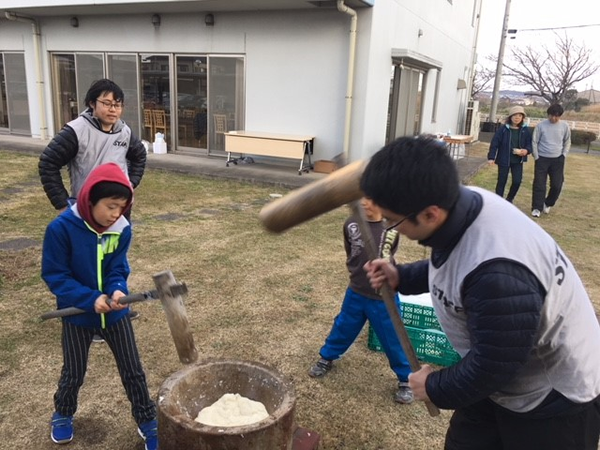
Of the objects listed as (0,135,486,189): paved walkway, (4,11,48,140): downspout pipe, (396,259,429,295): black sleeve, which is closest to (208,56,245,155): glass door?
(0,135,486,189): paved walkway

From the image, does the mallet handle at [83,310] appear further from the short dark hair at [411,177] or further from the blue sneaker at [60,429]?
the short dark hair at [411,177]

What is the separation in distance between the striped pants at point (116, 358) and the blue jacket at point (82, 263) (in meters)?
0.07

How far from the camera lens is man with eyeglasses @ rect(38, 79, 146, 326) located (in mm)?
3398

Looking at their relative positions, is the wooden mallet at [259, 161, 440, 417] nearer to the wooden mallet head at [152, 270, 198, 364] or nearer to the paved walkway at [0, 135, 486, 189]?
the wooden mallet head at [152, 270, 198, 364]

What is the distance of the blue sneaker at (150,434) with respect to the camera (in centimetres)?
258

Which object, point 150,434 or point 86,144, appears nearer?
point 150,434

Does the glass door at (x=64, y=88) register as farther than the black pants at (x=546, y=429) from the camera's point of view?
Yes

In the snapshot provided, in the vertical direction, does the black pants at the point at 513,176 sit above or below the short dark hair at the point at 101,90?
below

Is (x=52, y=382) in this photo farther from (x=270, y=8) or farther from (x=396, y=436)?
(x=270, y=8)

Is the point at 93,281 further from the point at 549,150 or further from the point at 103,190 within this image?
the point at 549,150

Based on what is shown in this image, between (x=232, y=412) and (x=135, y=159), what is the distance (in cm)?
238

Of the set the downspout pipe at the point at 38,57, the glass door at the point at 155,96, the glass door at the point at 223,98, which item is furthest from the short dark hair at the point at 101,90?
the downspout pipe at the point at 38,57

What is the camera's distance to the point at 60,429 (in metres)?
2.59

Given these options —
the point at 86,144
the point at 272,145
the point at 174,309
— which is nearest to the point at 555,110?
the point at 272,145
